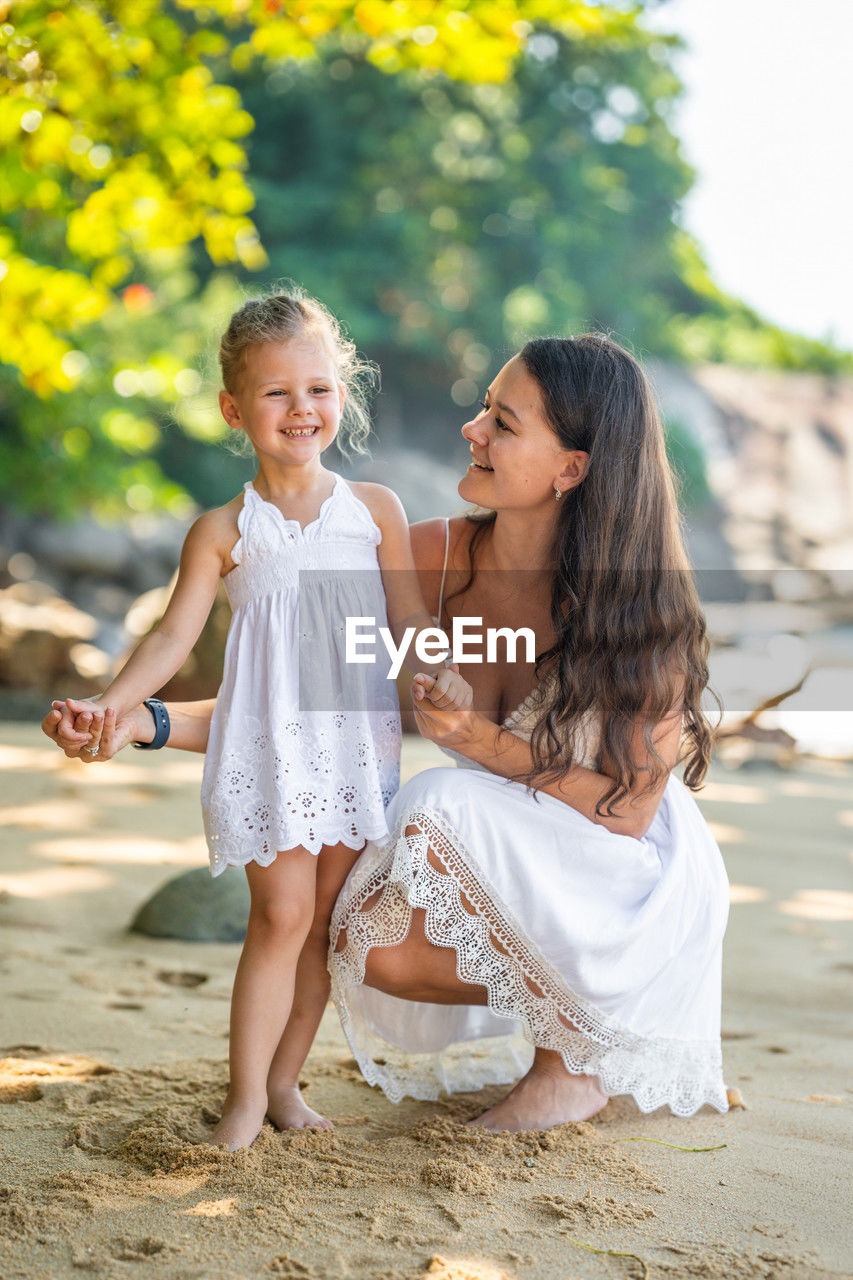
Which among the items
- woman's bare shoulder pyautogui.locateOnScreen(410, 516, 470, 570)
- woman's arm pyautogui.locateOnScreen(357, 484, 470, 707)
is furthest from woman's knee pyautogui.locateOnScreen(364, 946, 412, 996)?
woman's bare shoulder pyautogui.locateOnScreen(410, 516, 470, 570)

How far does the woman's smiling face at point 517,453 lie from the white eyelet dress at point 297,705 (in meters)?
0.25

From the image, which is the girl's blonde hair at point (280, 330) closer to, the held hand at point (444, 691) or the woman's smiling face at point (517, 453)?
the woman's smiling face at point (517, 453)

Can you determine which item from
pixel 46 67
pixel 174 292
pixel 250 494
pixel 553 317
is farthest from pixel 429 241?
pixel 250 494

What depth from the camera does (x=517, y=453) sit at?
7.60ft

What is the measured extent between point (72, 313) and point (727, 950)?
2.57 meters

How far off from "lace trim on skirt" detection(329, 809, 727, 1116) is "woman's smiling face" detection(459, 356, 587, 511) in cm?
63

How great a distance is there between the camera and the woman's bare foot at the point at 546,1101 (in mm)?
2199

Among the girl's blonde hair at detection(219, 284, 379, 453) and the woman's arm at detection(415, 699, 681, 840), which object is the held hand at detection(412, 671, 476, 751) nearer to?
the woman's arm at detection(415, 699, 681, 840)

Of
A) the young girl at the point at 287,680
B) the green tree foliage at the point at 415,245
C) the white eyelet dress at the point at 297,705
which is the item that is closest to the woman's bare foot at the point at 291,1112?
the young girl at the point at 287,680

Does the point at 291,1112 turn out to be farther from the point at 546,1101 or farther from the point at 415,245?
the point at 415,245

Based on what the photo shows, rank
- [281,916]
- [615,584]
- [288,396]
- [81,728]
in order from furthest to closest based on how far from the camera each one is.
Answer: [615,584] < [288,396] < [281,916] < [81,728]

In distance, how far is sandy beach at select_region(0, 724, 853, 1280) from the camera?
5.65 feet

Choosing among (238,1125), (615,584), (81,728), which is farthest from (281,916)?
(615,584)

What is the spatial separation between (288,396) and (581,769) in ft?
2.74
